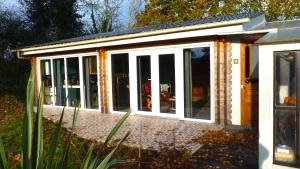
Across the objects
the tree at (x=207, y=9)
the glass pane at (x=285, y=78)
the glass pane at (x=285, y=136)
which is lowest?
the glass pane at (x=285, y=136)

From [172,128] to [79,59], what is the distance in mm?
6594

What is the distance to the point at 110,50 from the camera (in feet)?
43.5

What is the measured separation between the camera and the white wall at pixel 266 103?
525 cm

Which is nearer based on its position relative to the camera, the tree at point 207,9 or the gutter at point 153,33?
the gutter at point 153,33

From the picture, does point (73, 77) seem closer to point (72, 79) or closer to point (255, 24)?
point (72, 79)

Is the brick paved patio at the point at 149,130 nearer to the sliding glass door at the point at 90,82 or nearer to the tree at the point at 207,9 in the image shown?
the sliding glass door at the point at 90,82

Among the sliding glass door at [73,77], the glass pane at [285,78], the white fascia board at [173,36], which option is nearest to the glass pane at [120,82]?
the white fascia board at [173,36]

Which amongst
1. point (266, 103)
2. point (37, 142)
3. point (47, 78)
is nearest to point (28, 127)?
point (37, 142)

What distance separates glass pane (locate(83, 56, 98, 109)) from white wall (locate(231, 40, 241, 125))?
21.4ft

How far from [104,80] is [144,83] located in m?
2.20

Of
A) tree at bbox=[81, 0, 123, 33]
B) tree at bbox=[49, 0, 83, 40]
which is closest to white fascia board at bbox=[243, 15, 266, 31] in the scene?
tree at bbox=[49, 0, 83, 40]

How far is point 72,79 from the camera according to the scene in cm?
1525

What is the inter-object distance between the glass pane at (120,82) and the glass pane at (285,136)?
8.25 meters

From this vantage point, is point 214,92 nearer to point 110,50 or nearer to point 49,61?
point 110,50
